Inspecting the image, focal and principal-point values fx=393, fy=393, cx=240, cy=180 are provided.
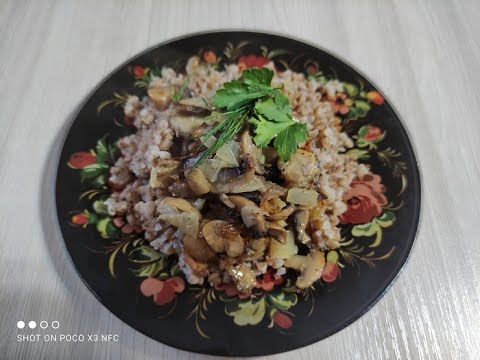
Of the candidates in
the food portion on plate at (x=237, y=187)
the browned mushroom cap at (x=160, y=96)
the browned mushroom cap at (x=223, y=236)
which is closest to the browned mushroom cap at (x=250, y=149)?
the food portion on plate at (x=237, y=187)

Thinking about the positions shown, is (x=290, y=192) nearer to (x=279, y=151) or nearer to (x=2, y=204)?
(x=279, y=151)

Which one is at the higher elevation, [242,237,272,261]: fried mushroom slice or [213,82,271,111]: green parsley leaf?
[213,82,271,111]: green parsley leaf

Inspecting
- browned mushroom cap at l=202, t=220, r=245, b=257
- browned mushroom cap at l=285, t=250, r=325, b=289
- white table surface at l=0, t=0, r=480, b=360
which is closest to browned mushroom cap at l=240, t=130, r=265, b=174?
browned mushroom cap at l=202, t=220, r=245, b=257

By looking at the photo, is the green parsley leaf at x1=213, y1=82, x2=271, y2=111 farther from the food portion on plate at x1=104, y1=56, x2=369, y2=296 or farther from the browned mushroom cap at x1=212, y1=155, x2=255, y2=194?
the browned mushroom cap at x1=212, y1=155, x2=255, y2=194

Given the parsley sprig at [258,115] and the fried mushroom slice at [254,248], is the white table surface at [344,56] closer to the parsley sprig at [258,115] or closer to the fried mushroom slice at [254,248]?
the fried mushroom slice at [254,248]

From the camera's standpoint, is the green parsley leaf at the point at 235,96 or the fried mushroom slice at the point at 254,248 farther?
the green parsley leaf at the point at 235,96

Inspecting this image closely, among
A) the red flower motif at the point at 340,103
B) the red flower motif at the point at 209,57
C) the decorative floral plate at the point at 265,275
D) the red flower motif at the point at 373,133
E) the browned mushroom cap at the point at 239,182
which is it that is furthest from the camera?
the red flower motif at the point at 209,57

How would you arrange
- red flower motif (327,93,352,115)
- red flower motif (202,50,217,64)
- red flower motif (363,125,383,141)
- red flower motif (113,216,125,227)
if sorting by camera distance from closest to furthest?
red flower motif (113,216,125,227), red flower motif (363,125,383,141), red flower motif (327,93,352,115), red flower motif (202,50,217,64)

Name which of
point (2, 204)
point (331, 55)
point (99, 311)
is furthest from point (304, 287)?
point (2, 204)
